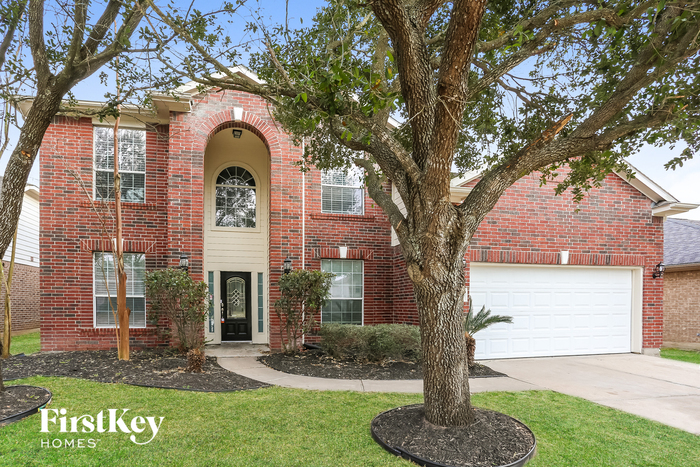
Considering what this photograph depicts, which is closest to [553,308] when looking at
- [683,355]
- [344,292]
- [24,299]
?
[683,355]

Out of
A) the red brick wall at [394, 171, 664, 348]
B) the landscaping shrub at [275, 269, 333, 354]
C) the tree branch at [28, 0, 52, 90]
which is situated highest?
the tree branch at [28, 0, 52, 90]

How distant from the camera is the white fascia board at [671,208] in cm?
1014

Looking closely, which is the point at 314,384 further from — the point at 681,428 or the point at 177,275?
the point at 681,428

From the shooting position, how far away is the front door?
11.6 meters

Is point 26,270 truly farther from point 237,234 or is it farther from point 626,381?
point 626,381

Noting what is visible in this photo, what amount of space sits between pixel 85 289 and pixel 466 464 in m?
9.46

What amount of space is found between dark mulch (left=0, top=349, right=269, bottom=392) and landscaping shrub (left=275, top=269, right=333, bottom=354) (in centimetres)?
174

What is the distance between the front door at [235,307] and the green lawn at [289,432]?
511cm

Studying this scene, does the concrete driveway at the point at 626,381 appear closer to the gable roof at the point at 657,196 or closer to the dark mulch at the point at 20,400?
the gable roof at the point at 657,196

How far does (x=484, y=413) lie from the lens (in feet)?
16.2

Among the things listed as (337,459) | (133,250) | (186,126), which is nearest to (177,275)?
(133,250)

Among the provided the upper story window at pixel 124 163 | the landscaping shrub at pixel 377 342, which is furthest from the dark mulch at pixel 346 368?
the upper story window at pixel 124 163

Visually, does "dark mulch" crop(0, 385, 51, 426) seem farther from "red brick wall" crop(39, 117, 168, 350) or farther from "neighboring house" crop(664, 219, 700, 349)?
"neighboring house" crop(664, 219, 700, 349)

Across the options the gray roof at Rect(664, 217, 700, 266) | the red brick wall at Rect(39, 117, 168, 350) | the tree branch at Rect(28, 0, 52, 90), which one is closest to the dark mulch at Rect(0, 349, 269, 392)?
the red brick wall at Rect(39, 117, 168, 350)
